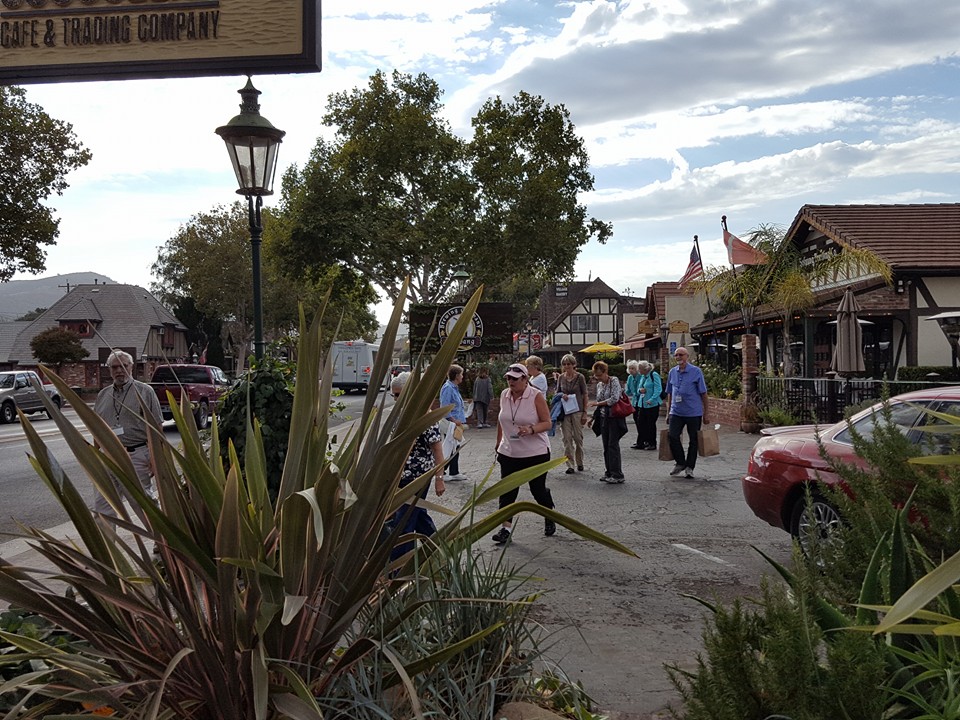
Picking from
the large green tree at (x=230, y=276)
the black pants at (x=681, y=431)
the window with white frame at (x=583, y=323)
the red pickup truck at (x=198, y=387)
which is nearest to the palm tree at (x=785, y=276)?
the black pants at (x=681, y=431)

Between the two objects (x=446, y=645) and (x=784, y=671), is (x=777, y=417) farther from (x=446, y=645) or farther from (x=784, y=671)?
(x=784, y=671)

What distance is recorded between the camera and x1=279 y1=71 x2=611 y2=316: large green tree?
38.0m

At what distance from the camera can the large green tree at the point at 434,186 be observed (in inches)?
1495

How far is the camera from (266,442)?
6.09 metres

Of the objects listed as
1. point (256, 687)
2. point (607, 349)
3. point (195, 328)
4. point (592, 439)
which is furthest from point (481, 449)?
point (195, 328)

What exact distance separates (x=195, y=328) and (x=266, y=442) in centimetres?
7141

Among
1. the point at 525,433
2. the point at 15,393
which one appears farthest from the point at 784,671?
the point at 15,393

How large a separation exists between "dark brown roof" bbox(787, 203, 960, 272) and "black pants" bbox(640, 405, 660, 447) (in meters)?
8.60

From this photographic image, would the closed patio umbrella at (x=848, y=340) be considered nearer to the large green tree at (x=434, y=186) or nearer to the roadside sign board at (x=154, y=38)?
the roadside sign board at (x=154, y=38)

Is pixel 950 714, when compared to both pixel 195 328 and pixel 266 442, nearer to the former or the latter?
pixel 266 442

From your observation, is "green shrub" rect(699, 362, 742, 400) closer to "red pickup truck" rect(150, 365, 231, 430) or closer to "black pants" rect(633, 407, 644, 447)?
"black pants" rect(633, 407, 644, 447)

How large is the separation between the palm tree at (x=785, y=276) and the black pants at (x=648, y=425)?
22.9ft

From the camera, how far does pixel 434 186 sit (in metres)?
38.4

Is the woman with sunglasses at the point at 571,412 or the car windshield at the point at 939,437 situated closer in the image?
the car windshield at the point at 939,437
